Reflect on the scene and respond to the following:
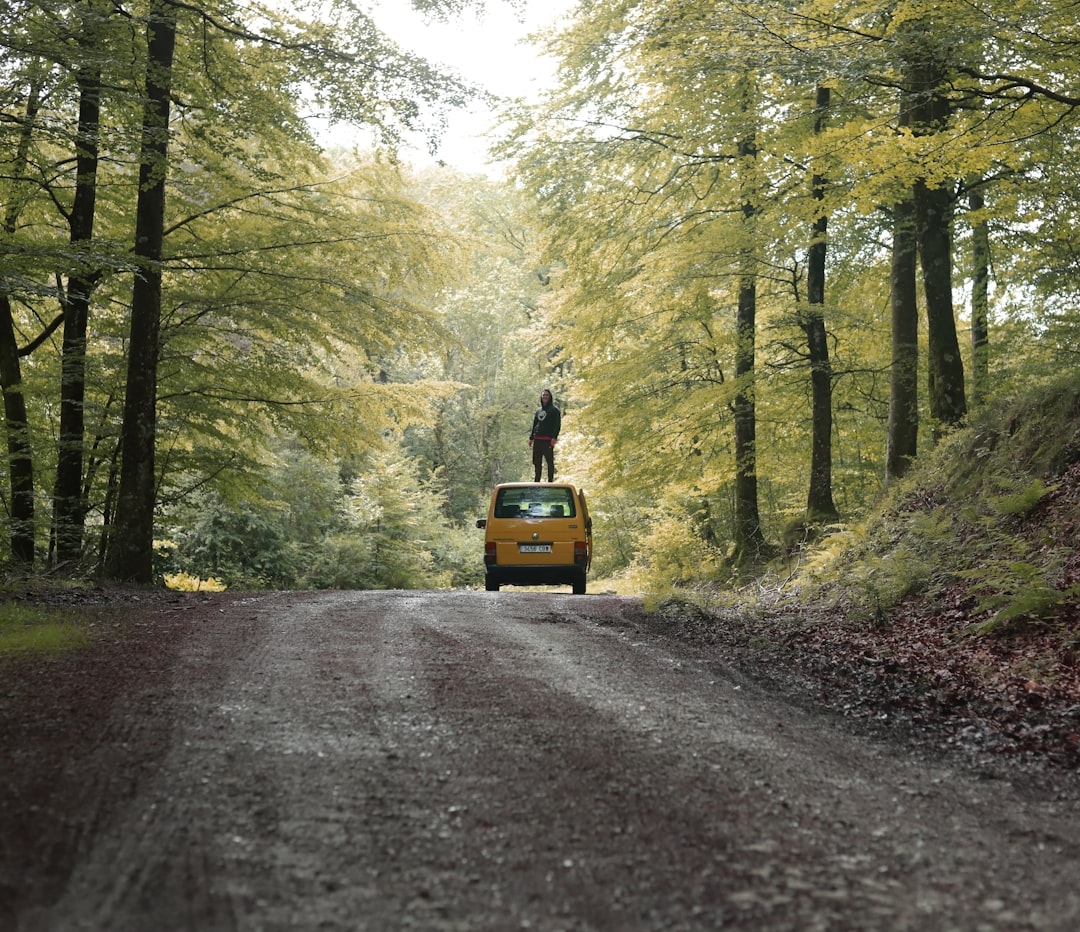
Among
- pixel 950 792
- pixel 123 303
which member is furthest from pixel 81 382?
pixel 950 792

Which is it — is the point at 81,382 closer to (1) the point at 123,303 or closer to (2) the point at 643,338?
(1) the point at 123,303

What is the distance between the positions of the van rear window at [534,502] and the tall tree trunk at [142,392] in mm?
5647

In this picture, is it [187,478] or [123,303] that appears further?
[187,478]

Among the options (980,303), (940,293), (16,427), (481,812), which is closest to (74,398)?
(16,427)

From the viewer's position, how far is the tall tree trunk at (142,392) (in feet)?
38.1

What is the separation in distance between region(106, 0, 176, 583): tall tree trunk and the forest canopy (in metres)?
0.04

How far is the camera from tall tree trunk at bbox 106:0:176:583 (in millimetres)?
11602

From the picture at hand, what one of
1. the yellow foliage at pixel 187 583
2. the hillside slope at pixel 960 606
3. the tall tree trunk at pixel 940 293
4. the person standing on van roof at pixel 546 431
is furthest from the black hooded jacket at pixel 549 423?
the tall tree trunk at pixel 940 293

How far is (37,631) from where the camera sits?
6.88 metres

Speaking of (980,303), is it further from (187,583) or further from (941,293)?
(187,583)

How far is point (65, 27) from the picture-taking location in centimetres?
855

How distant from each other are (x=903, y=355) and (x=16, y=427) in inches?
524

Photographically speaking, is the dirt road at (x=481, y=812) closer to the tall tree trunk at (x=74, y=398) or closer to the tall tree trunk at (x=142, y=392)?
the tall tree trunk at (x=142, y=392)

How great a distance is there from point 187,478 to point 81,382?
8.03 meters
